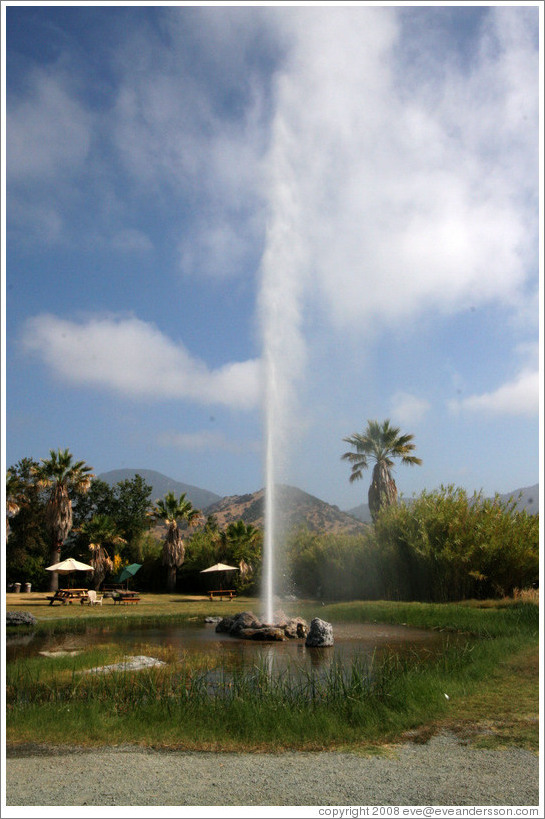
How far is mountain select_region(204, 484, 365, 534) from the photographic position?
1900 centimetres

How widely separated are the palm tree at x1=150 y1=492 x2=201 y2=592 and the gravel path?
3213cm

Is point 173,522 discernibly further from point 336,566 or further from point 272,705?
point 272,705

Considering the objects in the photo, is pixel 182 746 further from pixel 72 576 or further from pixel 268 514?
pixel 72 576

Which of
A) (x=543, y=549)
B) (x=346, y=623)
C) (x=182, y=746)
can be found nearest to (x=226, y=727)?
(x=182, y=746)

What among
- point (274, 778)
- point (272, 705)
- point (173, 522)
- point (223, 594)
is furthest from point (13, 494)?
point (274, 778)

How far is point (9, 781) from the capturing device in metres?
5.00

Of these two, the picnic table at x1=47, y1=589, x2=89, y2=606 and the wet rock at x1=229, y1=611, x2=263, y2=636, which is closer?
the wet rock at x1=229, y1=611, x2=263, y2=636

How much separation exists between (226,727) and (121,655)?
17.0 ft

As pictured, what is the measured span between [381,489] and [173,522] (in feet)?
45.5

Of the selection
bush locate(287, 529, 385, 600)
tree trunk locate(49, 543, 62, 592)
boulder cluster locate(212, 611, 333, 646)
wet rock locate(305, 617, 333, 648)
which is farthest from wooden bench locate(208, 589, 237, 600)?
wet rock locate(305, 617, 333, 648)

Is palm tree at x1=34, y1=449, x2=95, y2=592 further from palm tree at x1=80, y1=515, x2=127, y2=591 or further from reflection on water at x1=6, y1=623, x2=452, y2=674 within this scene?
reflection on water at x1=6, y1=623, x2=452, y2=674

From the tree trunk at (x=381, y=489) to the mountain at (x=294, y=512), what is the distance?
2327 mm

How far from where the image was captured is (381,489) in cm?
3278

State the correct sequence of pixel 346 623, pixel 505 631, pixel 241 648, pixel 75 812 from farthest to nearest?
1. pixel 346 623
2. pixel 505 631
3. pixel 241 648
4. pixel 75 812
